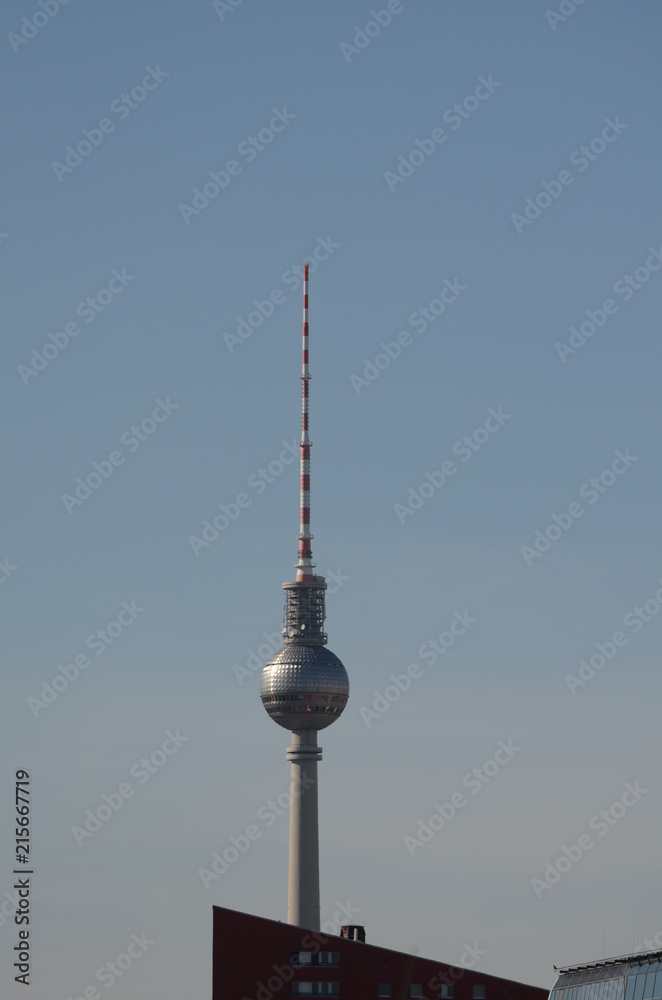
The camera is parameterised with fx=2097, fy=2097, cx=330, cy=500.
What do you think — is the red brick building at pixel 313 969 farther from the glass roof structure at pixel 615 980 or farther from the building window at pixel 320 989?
the glass roof structure at pixel 615 980

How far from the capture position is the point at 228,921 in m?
155

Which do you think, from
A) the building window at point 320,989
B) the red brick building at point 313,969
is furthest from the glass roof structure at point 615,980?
the building window at point 320,989

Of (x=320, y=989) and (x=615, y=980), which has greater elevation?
(x=320, y=989)

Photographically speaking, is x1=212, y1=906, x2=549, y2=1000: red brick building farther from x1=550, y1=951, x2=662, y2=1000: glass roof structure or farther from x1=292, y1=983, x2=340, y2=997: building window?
x1=550, y1=951, x2=662, y2=1000: glass roof structure

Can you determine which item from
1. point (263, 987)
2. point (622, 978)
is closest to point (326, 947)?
point (263, 987)

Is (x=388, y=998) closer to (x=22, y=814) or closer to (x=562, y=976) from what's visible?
(x=562, y=976)

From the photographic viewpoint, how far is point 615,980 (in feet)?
431

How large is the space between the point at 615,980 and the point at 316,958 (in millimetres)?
29702

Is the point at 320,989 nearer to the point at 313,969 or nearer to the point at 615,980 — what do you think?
the point at 313,969

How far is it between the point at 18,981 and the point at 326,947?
33598 millimetres

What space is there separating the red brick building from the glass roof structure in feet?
40.3

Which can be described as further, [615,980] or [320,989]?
[320,989]

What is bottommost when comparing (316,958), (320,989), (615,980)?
(615,980)

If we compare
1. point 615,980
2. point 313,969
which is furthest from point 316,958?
point 615,980
